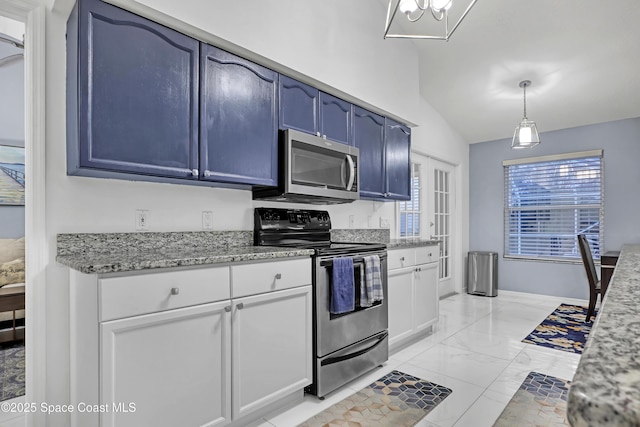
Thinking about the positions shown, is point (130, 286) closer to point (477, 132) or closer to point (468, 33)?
point (468, 33)

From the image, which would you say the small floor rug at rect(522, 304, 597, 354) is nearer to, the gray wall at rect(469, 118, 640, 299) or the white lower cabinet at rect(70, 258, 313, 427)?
the gray wall at rect(469, 118, 640, 299)

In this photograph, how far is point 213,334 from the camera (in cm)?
175

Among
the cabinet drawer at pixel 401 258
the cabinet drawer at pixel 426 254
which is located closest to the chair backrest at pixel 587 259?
the cabinet drawer at pixel 426 254

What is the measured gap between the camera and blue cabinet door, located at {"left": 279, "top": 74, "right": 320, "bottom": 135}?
2.51 metres

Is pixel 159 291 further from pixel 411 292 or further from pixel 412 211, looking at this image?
pixel 412 211

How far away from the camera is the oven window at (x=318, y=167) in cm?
253

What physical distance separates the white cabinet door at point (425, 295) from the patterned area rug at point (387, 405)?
2.66 feet

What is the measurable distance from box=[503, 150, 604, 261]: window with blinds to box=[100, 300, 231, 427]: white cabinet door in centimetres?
501

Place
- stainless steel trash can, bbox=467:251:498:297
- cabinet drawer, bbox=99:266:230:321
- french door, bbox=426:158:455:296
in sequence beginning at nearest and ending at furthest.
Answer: cabinet drawer, bbox=99:266:230:321 < french door, bbox=426:158:455:296 < stainless steel trash can, bbox=467:251:498:297

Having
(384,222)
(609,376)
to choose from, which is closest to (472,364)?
(384,222)

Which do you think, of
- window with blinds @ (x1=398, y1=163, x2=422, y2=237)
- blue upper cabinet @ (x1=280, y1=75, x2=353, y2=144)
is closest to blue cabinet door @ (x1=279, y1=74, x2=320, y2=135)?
blue upper cabinet @ (x1=280, y1=75, x2=353, y2=144)

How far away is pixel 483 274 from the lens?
17.7ft

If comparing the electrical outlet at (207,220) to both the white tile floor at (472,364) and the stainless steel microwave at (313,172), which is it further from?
the white tile floor at (472,364)

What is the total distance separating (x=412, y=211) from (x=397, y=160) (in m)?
1.17
